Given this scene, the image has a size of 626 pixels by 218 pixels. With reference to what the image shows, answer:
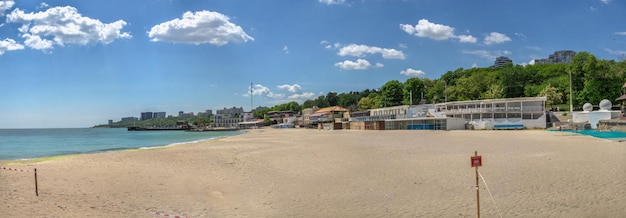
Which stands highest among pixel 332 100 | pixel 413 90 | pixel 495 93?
pixel 332 100

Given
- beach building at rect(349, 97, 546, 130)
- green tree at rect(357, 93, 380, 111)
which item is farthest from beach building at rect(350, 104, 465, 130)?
green tree at rect(357, 93, 380, 111)

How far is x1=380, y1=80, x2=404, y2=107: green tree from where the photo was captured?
117375 mm

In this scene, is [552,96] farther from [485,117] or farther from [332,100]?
[332,100]

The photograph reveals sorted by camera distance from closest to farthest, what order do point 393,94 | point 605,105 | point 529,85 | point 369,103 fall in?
point 605,105 < point 529,85 < point 393,94 < point 369,103

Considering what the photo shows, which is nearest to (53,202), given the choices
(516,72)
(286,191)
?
(286,191)

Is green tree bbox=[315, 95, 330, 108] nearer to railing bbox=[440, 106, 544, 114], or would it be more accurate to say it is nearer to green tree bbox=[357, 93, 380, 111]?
green tree bbox=[357, 93, 380, 111]

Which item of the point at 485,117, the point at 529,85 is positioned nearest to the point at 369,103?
the point at 529,85

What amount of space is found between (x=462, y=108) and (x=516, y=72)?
123 ft

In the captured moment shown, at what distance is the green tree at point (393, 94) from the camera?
117375 millimetres

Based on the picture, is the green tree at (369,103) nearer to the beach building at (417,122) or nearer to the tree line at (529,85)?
the tree line at (529,85)

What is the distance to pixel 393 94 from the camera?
11762cm

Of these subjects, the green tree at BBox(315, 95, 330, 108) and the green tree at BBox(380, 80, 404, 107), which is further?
the green tree at BBox(315, 95, 330, 108)

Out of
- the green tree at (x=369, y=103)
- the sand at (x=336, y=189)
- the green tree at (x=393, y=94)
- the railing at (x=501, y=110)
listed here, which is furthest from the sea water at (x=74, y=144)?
the green tree at (x=369, y=103)

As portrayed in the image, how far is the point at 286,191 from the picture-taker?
12836 mm
